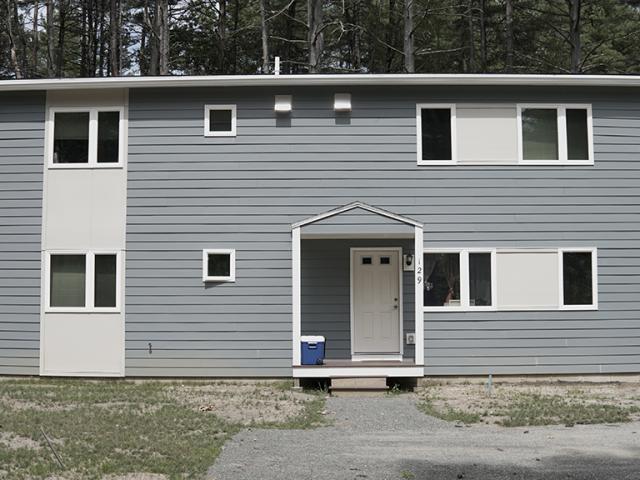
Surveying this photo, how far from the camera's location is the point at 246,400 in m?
11.5

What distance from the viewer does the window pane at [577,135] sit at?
13.8 meters

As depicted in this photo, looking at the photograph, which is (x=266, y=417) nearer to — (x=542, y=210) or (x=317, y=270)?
(x=317, y=270)

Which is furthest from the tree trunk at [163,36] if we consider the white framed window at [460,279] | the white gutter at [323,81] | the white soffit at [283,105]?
the white framed window at [460,279]

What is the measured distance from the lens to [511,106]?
1376cm

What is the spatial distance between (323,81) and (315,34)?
930 cm

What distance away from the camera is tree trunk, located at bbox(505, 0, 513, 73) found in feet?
81.3

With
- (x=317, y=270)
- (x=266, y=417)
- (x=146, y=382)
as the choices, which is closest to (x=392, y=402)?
(x=266, y=417)

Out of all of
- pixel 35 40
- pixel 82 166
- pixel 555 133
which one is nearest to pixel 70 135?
pixel 82 166

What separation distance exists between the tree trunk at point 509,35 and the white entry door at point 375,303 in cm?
1276

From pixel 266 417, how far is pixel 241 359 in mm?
3105

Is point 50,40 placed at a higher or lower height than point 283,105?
higher

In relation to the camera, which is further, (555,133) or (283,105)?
(555,133)

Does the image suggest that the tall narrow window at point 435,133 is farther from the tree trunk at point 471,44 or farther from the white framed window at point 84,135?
the tree trunk at point 471,44

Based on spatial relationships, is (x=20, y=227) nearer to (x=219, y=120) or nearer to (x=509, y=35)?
(x=219, y=120)
